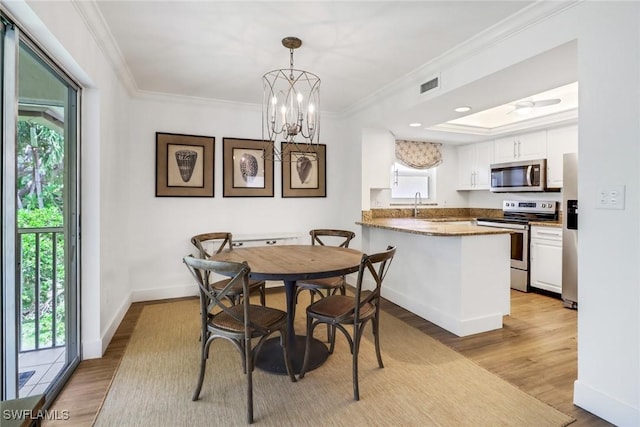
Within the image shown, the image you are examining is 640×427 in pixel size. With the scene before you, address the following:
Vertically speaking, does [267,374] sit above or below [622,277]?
below

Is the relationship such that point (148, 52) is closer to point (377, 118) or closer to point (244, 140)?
point (244, 140)

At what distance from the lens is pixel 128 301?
363 cm


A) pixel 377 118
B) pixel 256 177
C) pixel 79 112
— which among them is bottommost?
pixel 256 177

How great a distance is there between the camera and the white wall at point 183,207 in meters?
3.85

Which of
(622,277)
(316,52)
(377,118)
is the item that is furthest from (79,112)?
(622,277)

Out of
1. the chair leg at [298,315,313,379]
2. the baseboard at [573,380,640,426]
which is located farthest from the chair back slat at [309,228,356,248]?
the baseboard at [573,380,640,426]

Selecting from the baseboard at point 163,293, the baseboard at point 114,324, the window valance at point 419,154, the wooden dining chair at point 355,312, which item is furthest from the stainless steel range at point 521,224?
the baseboard at point 114,324

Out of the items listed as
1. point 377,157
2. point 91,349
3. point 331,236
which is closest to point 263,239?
point 331,236

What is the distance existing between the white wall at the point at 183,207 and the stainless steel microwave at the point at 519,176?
7.41 ft

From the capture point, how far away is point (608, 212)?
1.80m

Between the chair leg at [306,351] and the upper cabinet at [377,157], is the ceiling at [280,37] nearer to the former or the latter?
the upper cabinet at [377,157]

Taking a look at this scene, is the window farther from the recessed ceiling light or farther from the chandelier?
the recessed ceiling light

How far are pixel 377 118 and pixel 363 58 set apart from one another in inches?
44.7

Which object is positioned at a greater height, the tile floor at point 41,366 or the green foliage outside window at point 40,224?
the green foliage outside window at point 40,224
